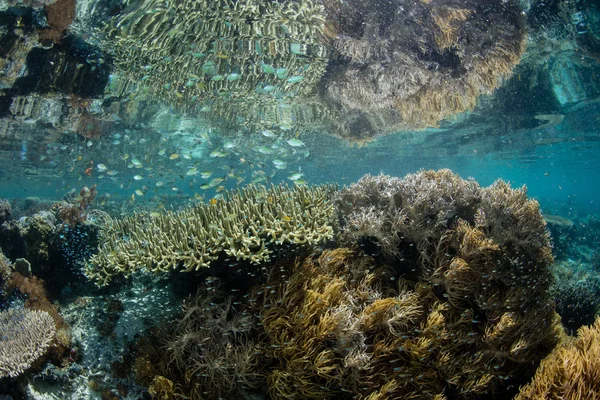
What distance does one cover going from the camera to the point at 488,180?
2630 inches

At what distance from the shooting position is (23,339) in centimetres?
479

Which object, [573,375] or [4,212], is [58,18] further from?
[573,375]

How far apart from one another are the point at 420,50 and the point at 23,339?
44.5 ft

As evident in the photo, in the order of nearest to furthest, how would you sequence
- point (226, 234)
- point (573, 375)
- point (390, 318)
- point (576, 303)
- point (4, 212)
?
point (573, 375) → point (390, 318) → point (226, 234) → point (576, 303) → point (4, 212)

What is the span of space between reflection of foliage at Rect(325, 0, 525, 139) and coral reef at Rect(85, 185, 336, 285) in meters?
7.02

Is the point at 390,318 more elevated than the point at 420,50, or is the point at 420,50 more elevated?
the point at 420,50

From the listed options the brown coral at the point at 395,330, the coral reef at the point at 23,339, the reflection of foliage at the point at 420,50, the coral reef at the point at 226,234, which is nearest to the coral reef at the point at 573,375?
the brown coral at the point at 395,330

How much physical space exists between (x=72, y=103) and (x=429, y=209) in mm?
17272

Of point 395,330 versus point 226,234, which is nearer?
point 395,330

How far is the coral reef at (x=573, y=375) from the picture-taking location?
3340 millimetres

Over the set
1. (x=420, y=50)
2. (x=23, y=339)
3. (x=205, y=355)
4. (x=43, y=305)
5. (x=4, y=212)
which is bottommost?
(x=4, y=212)

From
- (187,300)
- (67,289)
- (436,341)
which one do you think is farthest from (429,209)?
(67,289)

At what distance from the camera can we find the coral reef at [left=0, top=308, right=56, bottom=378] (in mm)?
4488

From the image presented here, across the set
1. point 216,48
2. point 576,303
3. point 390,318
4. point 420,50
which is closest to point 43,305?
point 390,318
